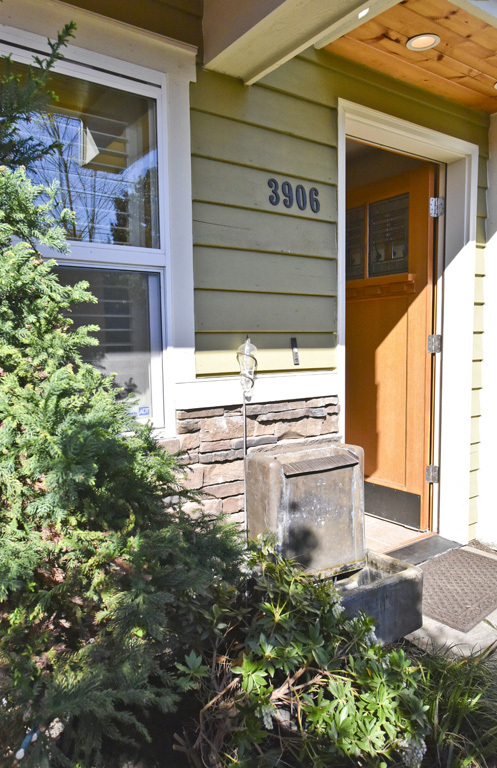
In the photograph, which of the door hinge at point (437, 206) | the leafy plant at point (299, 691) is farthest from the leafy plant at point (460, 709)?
the door hinge at point (437, 206)

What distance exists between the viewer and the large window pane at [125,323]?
2053 mm

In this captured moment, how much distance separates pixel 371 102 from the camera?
278cm

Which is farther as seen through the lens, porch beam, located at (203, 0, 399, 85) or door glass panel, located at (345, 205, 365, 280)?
door glass panel, located at (345, 205, 365, 280)

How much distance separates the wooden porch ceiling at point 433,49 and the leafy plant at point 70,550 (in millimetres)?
1835

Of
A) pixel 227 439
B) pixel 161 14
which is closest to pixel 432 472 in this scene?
pixel 227 439

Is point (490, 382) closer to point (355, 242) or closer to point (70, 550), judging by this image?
point (355, 242)

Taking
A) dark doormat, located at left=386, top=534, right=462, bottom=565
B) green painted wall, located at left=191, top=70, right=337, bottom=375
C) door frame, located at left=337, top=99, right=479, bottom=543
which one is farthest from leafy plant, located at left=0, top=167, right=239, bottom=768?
door frame, located at left=337, top=99, right=479, bottom=543

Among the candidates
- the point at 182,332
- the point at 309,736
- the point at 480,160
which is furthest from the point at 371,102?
the point at 309,736

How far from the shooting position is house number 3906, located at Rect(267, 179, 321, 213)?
8.12 feet

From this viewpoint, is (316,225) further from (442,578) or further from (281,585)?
(442,578)

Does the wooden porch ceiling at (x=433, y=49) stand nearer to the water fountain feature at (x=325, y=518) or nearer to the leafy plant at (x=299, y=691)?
the water fountain feature at (x=325, y=518)

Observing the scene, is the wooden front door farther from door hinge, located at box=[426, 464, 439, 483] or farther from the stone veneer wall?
the stone veneer wall

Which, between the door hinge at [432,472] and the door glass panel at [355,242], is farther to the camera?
the door glass panel at [355,242]

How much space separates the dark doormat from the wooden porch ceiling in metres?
2.77
